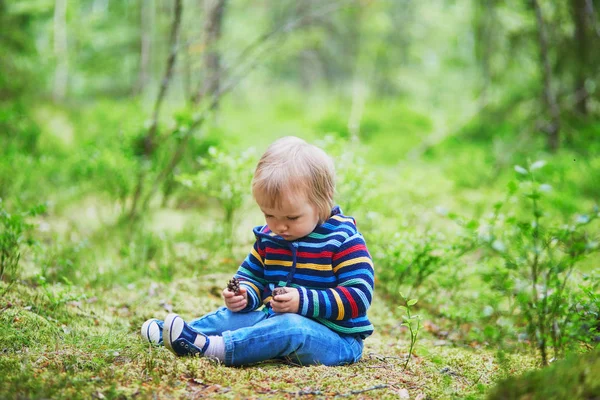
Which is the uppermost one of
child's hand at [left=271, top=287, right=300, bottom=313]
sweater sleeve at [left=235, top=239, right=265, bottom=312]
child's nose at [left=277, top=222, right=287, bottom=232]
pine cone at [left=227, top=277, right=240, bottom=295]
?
child's nose at [left=277, top=222, right=287, bottom=232]

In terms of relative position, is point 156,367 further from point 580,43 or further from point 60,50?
point 60,50

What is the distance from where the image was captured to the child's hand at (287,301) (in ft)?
7.84

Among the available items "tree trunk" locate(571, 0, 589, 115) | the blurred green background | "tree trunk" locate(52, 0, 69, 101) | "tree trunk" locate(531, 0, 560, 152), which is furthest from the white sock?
"tree trunk" locate(52, 0, 69, 101)

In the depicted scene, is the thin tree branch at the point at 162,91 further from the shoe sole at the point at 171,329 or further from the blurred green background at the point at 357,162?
the shoe sole at the point at 171,329

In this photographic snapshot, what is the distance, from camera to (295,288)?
245 centimetres

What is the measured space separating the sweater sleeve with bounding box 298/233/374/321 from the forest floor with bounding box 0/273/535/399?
26cm

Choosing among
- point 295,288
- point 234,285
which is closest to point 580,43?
point 295,288

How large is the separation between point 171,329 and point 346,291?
2.73 ft

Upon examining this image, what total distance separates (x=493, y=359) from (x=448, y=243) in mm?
874

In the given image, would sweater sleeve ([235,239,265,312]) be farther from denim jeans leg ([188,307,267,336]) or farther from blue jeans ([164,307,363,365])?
blue jeans ([164,307,363,365])

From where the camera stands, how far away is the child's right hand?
2.51 metres

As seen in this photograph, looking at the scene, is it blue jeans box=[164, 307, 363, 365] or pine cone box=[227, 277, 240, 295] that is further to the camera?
pine cone box=[227, 277, 240, 295]

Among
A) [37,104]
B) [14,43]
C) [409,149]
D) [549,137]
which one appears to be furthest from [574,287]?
[14,43]

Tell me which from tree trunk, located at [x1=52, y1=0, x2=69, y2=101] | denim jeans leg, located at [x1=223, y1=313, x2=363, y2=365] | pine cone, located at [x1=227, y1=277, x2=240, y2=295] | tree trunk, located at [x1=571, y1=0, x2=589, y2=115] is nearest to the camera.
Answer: denim jeans leg, located at [x1=223, y1=313, x2=363, y2=365]
